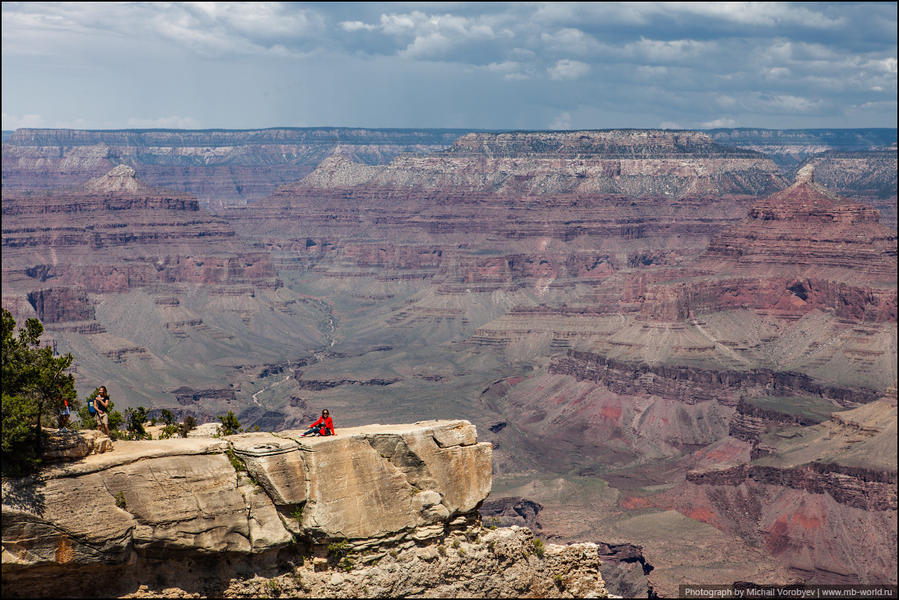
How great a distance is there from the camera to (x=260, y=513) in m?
23.2

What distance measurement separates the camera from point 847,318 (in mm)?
178625

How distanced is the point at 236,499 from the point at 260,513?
640mm

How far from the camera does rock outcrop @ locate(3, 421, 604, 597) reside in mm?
21516

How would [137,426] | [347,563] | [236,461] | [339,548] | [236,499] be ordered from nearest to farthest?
1. [236,499]
2. [236,461]
3. [339,548]
4. [347,563]
5. [137,426]

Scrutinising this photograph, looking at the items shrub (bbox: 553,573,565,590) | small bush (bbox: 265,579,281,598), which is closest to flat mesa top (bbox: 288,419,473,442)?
small bush (bbox: 265,579,281,598)

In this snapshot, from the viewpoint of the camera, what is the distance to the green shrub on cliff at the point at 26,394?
834 inches

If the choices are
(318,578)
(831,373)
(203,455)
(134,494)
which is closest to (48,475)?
(134,494)

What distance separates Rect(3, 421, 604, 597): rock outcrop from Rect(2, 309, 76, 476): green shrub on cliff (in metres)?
0.57

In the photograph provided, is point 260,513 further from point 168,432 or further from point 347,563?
point 168,432

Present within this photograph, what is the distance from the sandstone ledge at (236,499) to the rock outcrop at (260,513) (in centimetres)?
3

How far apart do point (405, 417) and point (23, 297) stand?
8115 cm

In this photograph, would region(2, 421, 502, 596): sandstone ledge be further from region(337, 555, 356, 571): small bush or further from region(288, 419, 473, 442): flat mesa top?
region(337, 555, 356, 571): small bush

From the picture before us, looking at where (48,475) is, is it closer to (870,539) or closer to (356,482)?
(356,482)

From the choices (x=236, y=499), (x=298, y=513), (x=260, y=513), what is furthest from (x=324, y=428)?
(x=236, y=499)
